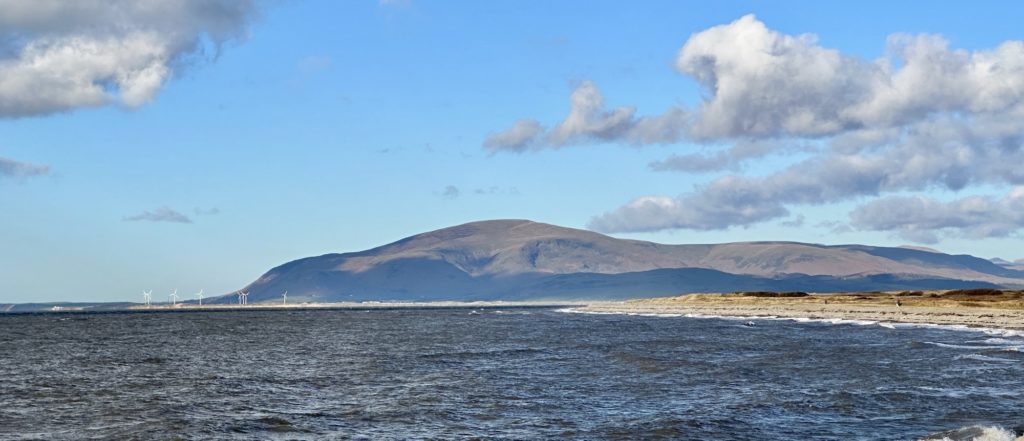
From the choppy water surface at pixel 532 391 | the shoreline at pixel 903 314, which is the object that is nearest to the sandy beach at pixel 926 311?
the shoreline at pixel 903 314

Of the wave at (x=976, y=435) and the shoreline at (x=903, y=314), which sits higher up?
the shoreline at (x=903, y=314)

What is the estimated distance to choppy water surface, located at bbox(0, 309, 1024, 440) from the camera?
3903cm

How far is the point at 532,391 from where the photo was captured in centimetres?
5197

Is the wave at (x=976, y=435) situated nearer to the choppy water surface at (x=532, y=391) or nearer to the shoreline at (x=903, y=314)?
the choppy water surface at (x=532, y=391)

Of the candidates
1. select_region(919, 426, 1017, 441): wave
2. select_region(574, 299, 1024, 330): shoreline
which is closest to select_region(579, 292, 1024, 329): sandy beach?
select_region(574, 299, 1024, 330): shoreline

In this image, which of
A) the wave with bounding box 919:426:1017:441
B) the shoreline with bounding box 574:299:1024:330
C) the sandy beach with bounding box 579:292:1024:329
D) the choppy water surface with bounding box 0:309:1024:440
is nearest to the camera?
the wave with bounding box 919:426:1017:441

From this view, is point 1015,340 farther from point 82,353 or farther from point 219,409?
point 82,353

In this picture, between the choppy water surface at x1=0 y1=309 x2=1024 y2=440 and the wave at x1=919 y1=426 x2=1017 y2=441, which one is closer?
the wave at x1=919 y1=426 x2=1017 y2=441

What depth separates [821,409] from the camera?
4294 centimetres

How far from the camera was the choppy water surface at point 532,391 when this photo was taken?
39031 mm

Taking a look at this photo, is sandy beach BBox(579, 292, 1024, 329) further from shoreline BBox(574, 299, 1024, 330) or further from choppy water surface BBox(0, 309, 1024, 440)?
choppy water surface BBox(0, 309, 1024, 440)

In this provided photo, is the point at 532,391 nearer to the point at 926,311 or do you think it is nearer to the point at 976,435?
the point at 976,435

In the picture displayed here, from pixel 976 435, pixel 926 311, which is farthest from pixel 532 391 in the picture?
pixel 926 311

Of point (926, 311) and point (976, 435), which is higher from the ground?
point (926, 311)
